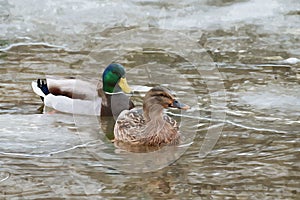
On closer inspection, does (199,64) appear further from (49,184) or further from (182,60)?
(49,184)

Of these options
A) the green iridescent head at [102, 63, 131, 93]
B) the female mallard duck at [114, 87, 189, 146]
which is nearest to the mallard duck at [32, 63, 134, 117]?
the green iridescent head at [102, 63, 131, 93]

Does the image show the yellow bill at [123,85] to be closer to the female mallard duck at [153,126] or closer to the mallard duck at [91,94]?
the mallard duck at [91,94]

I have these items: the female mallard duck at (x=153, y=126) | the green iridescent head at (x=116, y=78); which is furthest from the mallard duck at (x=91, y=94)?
the female mallard duck at (x=153, y=126)

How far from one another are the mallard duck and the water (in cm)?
17

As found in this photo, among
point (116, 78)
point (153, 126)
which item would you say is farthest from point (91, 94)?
point (153, 126)

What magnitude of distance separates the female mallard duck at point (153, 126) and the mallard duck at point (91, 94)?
84 cm

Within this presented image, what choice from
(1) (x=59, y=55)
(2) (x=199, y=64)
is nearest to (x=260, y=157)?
(2) (x=199, y=64)

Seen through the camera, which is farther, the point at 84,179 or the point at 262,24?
the point at 262,24

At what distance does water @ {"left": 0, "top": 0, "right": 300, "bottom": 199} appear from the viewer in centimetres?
572

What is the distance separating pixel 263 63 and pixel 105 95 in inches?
88.5

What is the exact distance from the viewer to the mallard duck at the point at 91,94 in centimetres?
806

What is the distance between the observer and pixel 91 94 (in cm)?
821

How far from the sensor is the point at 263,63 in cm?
943

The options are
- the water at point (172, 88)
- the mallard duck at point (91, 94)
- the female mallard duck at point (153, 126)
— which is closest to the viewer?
the water at point (172, 88)
